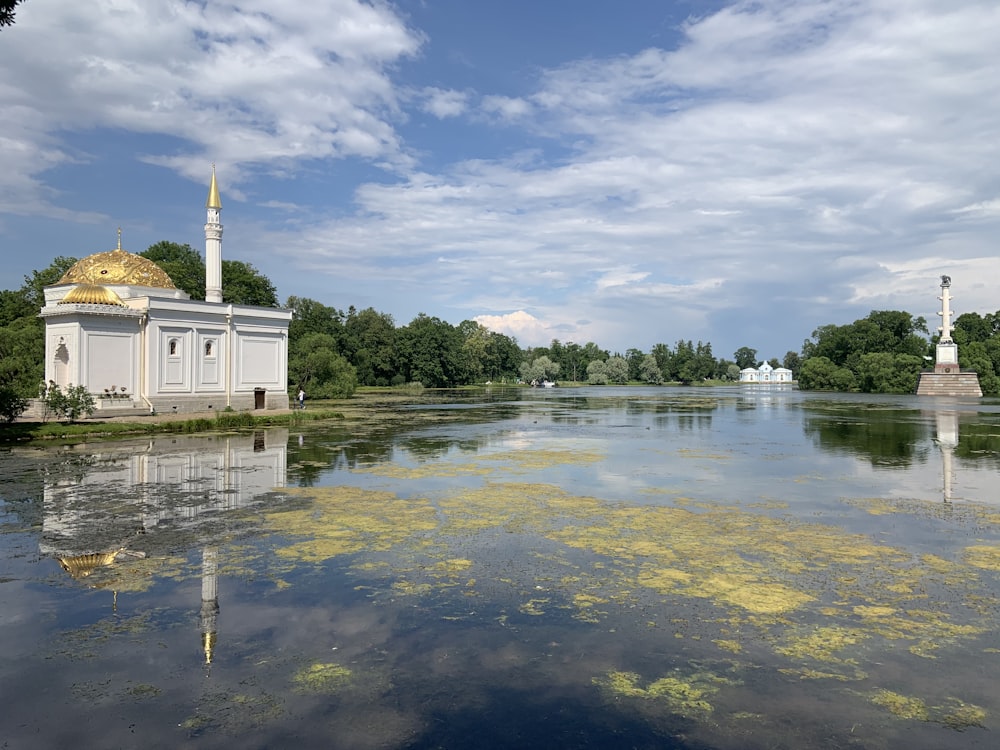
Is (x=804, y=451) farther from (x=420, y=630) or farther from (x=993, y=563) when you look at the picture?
(x=420, y=630)

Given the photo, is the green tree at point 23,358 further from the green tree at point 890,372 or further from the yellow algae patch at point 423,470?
the green tree at point 890,372

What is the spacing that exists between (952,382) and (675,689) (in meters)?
97.8

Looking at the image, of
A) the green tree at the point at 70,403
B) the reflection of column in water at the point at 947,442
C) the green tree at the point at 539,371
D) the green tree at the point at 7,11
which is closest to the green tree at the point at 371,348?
the green tree at the point at 539,371

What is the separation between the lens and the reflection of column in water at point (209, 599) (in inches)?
276

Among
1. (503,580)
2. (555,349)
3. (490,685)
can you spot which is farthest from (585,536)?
(555,349)

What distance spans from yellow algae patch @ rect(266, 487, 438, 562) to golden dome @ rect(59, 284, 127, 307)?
26761 millimetres

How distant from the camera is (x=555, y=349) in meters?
180

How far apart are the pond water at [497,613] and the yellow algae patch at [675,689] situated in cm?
2

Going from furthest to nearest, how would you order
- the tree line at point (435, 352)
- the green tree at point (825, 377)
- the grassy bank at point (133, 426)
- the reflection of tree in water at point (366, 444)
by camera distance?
the green tree at point (825, 377)
the tree line at point (435, 352)
the grassy bank at point (133, 426)
the reflection of tree in water at point (366, 444)

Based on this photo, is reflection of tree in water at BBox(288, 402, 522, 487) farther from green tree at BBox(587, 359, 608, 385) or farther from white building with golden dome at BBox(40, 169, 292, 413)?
green tree at BBox(587, 359, 608, 385)

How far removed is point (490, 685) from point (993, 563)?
8542 mm

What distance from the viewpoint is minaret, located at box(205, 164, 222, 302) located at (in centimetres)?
→ 4272

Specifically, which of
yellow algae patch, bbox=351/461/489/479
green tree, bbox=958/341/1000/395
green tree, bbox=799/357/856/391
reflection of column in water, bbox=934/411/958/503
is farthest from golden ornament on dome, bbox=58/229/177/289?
green tree, bbox=799/357/856/391

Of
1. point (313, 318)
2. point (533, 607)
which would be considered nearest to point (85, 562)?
point (533, 607)
